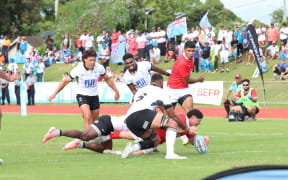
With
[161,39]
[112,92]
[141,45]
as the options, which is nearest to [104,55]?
[141,45]

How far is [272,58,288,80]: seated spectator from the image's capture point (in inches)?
1109

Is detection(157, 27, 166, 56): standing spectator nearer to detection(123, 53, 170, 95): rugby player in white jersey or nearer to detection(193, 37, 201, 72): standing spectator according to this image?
detection(193, 37, 201, 72): standing spectator

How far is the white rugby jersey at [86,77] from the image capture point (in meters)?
11.2

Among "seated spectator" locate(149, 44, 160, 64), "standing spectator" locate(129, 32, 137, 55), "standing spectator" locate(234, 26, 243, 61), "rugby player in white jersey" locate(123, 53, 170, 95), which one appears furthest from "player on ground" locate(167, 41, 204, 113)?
"seated spectator" locate(149, 44, 160, 64)

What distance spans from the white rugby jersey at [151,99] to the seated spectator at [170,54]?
27164 millimetres

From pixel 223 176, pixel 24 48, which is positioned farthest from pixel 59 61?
pixel 223 176

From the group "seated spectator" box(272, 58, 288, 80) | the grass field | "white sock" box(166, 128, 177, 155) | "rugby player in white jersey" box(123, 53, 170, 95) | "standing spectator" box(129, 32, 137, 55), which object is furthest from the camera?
"standing spectator" box(129, 32, 137, 55)

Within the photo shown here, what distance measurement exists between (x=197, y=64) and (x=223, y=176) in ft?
103

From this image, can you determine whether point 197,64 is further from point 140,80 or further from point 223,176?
point 223,176

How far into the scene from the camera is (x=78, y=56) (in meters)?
41.5

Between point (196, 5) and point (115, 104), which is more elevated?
point (196, 5)

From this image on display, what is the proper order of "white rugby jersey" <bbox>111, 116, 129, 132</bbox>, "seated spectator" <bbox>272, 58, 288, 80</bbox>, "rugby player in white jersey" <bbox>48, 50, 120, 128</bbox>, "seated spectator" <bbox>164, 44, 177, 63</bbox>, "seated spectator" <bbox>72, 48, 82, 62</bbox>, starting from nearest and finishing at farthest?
"white rugby jersey" <bbox>111, 116, 129, 132</bbox> < "rugby player in white jersey" <bbox>48, 50, 120, 128</bbox> < "seated spectator" <bbox>272, 58, 288, 80</bbox> < "seated spectator" <bbox>164, 44, 177, 63</bbox> < "seated spectator" <bbox>72, 48, 82, 62</bbox>

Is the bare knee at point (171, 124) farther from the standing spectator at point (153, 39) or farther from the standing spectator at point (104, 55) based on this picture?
the standing spectator at point (104, 55)

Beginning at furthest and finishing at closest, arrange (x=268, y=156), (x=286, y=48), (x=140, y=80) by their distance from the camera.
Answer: (x=286, y=48) → (x=140, y=80) → (x=268, y=156)
